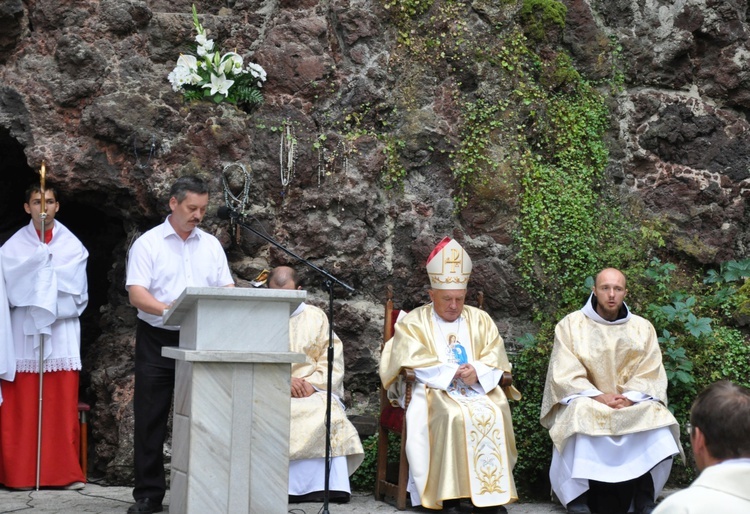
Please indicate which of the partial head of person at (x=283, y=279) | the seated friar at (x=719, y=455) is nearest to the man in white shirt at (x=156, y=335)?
the partial head of person at (x=283, y=279)

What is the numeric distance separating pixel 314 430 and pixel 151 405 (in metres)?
1.32

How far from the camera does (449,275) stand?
732cm

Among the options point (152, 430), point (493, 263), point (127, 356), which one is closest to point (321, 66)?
point (493, 263)

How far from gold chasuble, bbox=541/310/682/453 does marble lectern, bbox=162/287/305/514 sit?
8.94 ft

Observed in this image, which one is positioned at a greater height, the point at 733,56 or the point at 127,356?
the point at 733,56

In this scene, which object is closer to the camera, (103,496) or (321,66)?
(103,496)

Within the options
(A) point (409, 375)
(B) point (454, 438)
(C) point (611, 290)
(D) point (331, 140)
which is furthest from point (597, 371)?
(D) point (331, 140)

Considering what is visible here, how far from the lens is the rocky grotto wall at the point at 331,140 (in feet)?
25.8

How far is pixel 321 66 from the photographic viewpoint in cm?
831

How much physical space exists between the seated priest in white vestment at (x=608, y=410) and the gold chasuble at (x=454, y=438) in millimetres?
392

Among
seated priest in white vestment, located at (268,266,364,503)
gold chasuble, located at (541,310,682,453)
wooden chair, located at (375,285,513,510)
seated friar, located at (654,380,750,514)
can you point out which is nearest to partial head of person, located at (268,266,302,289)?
seated priest in white vestment, located at (268,266,364,503)

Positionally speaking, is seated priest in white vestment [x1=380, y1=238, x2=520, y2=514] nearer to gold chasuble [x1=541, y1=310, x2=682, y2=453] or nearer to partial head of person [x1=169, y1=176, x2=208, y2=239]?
gold chasuble [x1=541, y1=310, x2=682, y2=453]

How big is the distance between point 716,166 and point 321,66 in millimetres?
3750

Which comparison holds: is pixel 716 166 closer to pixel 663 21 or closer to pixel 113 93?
pixel 663 21
